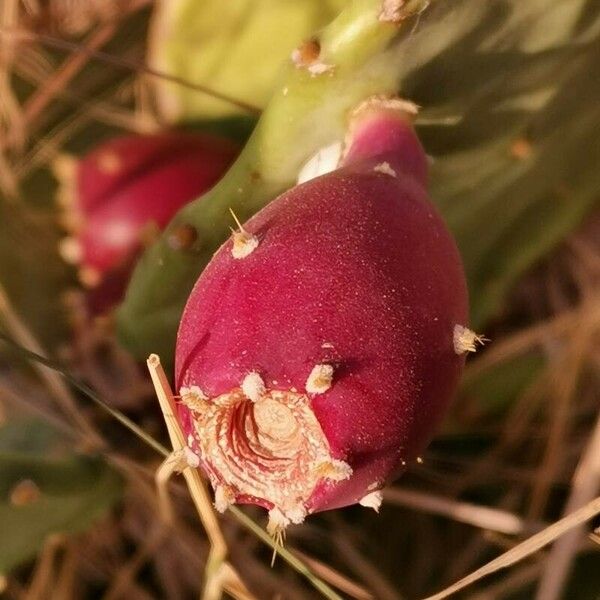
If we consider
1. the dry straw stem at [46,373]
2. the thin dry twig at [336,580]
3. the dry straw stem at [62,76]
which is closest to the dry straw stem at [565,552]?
the thin dry twig at [336,580]

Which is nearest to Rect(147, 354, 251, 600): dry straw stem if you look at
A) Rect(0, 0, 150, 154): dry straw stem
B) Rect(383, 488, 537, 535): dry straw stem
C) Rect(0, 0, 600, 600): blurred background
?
Rect(0, 0, 600, 600): blurred background

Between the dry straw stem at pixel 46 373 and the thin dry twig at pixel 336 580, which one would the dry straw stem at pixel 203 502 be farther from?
the dry straw stem at pixel 46 373

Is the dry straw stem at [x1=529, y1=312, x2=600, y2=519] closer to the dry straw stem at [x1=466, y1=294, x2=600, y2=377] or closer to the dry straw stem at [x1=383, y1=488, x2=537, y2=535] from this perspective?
the dry straw stem at [x1=466, y1=294, x2=600, y2=377]

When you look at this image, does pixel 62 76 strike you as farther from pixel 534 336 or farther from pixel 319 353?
pixel 319 353

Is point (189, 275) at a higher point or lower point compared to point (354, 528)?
higher

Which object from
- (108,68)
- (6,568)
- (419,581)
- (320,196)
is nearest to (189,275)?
(320,196)

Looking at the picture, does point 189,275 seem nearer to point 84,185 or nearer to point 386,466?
point 386,466

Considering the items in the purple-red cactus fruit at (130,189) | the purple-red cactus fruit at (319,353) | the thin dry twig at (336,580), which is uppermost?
the purple-red cactus fruit at (319,353)
